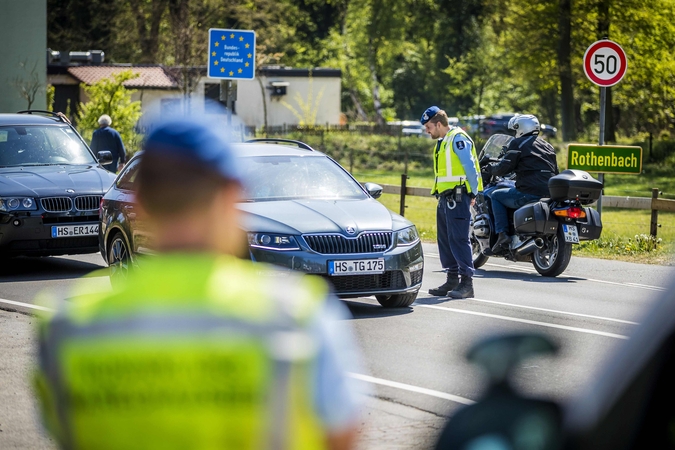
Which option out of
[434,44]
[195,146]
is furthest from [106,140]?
[434,44]

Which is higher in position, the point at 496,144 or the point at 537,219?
the point at 496,144

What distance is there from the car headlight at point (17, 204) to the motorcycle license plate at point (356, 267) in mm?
4586

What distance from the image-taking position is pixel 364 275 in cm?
1005

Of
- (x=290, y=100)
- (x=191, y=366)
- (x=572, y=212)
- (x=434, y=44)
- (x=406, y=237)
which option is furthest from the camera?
(x=434, y=44)

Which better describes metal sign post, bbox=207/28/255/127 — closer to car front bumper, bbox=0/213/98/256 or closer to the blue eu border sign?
the blue eu border sign

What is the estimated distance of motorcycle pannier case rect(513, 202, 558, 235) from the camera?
514 inches

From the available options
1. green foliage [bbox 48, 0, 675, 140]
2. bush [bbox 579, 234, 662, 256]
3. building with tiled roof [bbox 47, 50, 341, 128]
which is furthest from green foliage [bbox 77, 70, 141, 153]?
building with tiled roof [bbox 47, 50, 341, 128]

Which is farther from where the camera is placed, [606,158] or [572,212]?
[606,158]

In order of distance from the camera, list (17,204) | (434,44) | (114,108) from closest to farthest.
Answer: (17,204)
(114,108)
(434,44)

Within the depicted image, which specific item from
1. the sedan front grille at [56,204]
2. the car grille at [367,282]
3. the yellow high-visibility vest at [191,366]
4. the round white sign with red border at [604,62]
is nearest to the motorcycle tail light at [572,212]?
the car grille at [367,282]

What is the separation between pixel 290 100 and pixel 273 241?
183ft

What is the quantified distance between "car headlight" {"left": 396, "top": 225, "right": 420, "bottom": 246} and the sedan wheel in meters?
2.72

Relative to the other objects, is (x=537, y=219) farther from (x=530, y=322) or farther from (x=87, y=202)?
(x=87, y=202)

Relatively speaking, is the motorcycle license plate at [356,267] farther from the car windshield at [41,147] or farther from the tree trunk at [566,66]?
the tree trunk at [566,66]
